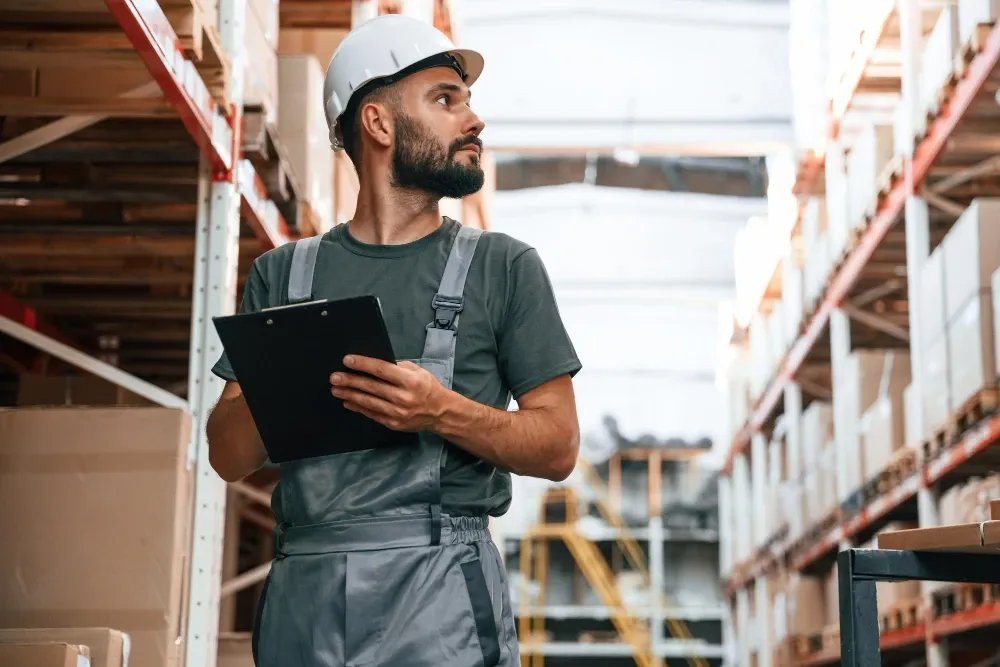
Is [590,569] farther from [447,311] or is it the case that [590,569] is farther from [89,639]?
[447,311]

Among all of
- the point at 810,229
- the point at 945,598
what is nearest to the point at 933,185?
the point at 945,598

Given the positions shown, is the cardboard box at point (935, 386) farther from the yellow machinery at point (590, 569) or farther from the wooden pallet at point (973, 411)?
the yellow machinery at point (590, 569)

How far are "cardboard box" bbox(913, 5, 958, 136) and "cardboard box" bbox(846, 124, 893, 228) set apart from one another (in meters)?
0.90

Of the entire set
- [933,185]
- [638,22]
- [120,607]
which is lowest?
[120,607]

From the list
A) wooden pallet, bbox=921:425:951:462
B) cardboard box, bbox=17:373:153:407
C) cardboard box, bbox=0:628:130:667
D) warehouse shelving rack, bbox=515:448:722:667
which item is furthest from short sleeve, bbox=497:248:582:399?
warehouse shelving rack, bbox=515:448:722:667

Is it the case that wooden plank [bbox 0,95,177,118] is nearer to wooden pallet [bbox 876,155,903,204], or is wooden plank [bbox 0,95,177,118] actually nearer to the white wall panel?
wooden pallet [bbox 876,155,903,204]

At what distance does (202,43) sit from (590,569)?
16757 millimetres

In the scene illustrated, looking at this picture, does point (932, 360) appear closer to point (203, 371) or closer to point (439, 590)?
point (203, 371)

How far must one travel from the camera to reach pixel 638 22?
45.2ft

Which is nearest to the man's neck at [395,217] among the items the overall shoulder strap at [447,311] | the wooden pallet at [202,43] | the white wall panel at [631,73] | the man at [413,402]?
the man at [413,402]

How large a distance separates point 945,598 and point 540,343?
21.6 feet

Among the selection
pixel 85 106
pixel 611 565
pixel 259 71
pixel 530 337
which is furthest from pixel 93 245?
pixel 611 565

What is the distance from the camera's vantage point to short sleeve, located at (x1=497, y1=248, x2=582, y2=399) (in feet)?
6.79

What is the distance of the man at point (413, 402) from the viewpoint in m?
1.92
